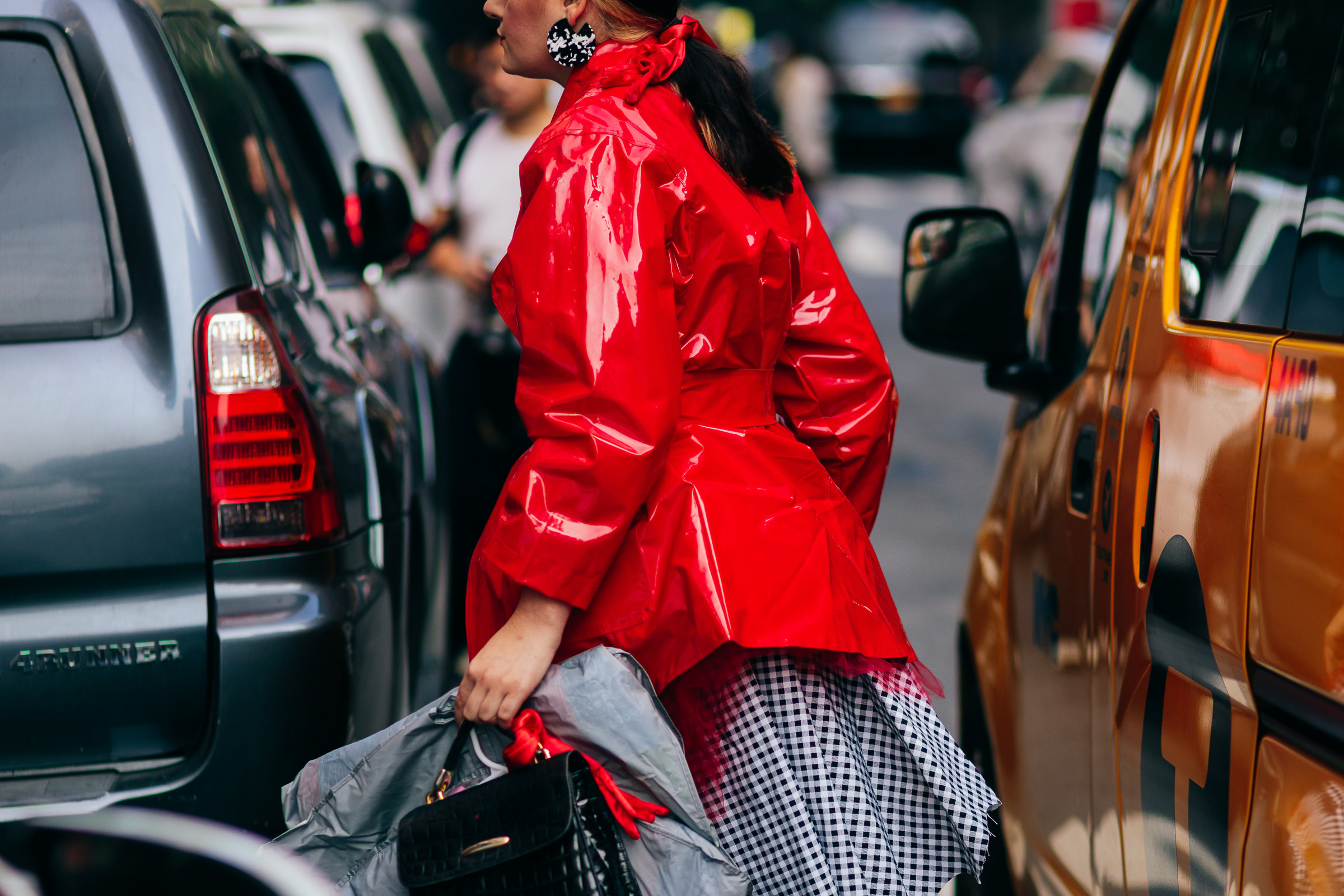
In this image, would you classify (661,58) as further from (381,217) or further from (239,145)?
(381,217)

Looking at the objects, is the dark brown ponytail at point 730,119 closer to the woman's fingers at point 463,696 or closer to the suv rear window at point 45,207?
the woman's fingers at point 463,696

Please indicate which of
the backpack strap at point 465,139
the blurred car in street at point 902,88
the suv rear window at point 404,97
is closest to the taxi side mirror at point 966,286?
the backpack strap at point 465,139

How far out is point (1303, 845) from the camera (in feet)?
4.73

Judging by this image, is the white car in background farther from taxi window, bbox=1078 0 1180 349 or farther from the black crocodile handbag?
the black crocodile handbag

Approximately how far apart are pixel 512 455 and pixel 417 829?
4.01 metres

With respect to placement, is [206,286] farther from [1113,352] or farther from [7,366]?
[1113,352]

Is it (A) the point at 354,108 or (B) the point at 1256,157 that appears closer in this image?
(B) the point at 1256,157

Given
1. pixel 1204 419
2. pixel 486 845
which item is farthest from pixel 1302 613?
pixel 486 845

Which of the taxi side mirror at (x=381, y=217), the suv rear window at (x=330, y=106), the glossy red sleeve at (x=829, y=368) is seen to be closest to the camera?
the glossy red sleeve at (x=829, y=368)

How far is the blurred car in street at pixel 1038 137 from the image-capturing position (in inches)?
492

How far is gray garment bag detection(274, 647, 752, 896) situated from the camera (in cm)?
179

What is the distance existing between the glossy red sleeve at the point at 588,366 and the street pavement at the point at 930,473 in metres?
1.86

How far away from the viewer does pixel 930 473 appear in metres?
7.71

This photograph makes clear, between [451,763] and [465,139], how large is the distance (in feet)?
14.9
